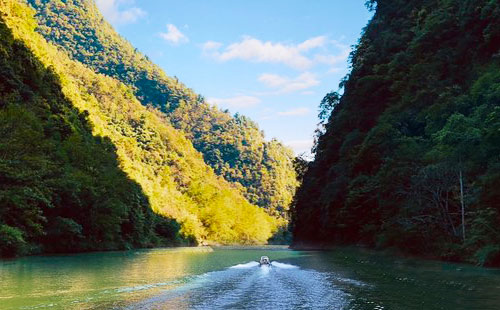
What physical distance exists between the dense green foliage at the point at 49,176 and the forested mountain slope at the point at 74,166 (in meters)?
0.11

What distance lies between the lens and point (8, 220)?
35.5 meters

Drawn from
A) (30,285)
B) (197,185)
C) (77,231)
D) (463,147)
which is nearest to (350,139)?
(463,147)

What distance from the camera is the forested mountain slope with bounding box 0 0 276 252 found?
123 ft

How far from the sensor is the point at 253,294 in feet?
57.8

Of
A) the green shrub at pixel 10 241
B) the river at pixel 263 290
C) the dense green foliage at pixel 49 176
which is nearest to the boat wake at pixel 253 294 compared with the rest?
the river at pixel 263 290

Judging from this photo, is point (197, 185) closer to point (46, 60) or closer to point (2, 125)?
point (46, 60)

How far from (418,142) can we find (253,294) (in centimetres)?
2485

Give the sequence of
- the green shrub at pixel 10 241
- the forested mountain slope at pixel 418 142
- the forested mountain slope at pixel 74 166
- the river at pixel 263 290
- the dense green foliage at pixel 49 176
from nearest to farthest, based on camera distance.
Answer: the river at pixel 263 290
the forested mountain slope at pixel 418 142
the green shrub at pixel 10 241
the dense green foliage at pixel 49 176
the forested mountain slope at pixel 74 166

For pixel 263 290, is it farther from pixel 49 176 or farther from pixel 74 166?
pixel 74 166

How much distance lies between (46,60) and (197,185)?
2884 inches

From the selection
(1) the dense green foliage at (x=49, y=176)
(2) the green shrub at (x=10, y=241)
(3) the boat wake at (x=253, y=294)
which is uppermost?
(1) the dense green foliage at (x=49, y=176)

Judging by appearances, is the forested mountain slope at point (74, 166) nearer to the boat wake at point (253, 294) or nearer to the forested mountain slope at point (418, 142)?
the boat wake at point (253, 294)

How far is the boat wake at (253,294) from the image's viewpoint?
48.8ft

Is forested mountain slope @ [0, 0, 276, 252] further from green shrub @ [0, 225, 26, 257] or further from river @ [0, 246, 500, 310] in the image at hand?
river @ [0, 246, 500, 310]
